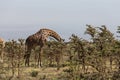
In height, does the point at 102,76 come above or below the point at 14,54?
below

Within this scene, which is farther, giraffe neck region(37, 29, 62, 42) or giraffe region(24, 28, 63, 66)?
giraffe neck region(37, 29, 62, 42)

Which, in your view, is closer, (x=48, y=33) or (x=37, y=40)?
(x=37, y=40)

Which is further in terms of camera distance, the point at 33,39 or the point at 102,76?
the point at 33,39

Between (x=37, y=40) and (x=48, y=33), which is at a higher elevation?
(x=48, y=33)

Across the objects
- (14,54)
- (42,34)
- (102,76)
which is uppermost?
(42,34)

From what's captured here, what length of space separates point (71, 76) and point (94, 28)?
8.29 feet

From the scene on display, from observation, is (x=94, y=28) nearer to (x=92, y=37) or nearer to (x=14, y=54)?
(x=92, y=37)

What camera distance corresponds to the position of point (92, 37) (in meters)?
19.8

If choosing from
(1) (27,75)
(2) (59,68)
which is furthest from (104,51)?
(2) (59,68)

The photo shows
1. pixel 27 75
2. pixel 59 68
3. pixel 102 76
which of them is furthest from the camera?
pixel 59 68

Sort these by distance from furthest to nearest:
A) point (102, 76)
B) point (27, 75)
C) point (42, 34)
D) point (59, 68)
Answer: point (42, 34), point (59, 68), point (27, 75), point (102, 76)

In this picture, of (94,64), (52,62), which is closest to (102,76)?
(94,64)

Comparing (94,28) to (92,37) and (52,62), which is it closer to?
(92,37)

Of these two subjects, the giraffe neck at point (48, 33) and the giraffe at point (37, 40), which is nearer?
Answer: the giraffe at point (37, 40)
